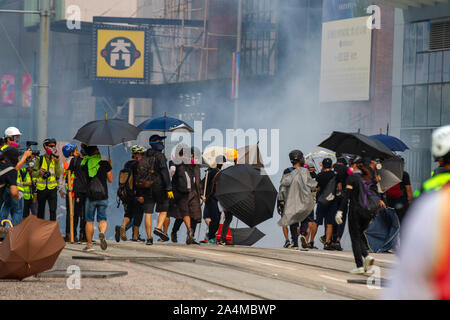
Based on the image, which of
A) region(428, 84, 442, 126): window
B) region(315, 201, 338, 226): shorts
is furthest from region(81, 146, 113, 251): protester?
region(428, 84, 442, 126): window

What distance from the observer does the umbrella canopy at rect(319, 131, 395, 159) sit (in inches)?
421

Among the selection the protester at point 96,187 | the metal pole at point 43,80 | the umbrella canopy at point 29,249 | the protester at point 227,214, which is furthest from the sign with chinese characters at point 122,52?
the umbrella canopy at point 29,249

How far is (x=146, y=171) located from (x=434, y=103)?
18.3 meters

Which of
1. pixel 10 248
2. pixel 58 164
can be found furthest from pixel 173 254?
pixel 10 248

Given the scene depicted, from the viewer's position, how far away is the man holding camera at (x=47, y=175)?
13.6 m

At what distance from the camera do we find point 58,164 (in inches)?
547

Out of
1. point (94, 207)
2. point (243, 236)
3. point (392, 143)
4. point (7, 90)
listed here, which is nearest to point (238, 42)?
point (7, 90)

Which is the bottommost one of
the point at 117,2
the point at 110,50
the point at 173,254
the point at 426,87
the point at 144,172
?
the point at 173,254

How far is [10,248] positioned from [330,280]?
11.9ft

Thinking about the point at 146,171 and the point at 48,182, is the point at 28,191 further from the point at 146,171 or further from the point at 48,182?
the point at 146,171

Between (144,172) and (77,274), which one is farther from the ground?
(144,172)

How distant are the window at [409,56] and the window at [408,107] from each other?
0.38 meters

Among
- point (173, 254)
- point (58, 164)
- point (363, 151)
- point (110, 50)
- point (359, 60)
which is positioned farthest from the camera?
point (110, 50)
